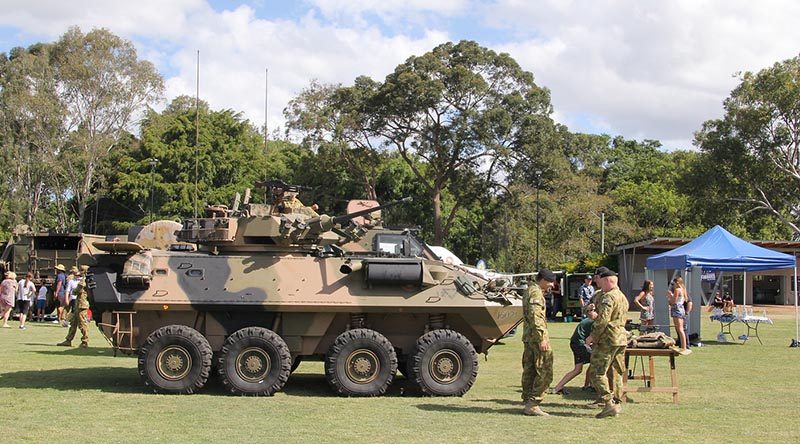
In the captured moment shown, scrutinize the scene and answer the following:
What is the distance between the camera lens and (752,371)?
16.1m

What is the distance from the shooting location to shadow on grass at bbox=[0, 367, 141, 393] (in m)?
13.0

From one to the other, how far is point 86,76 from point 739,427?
43.7 metres

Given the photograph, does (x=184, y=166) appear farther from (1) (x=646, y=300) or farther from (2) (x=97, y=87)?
(1) (x=646, y=300)

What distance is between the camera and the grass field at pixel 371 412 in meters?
9.71

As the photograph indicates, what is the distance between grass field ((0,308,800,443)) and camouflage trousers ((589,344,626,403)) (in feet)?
1.03

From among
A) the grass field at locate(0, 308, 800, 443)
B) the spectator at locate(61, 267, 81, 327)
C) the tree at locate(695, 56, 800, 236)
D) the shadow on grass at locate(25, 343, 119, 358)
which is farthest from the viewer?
the tree at locate(695, 56, 800, 236)

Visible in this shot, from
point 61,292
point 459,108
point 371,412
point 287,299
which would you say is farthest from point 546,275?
point 459,108

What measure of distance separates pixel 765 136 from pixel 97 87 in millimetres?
31742

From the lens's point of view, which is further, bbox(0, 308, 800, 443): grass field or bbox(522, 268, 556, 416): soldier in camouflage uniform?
bbox(522, 268, 556, 416): soldier in camouflage uniform

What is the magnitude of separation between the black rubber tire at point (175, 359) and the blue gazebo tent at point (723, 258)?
40.9ft

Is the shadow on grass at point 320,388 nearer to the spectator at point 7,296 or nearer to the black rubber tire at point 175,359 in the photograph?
the black rubber tire at point 175,359

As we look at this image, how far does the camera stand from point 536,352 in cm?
1129

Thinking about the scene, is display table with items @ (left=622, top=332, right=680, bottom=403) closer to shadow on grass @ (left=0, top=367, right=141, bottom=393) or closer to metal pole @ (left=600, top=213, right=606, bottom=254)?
shadow on grass @ (left=0, top=367, right=141, bottom=393)

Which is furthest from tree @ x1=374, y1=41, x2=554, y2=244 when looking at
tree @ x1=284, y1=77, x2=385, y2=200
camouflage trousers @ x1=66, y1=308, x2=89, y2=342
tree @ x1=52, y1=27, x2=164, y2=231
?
camouflage trousers @ x1=66, y1=308, x2=89, y2=342
